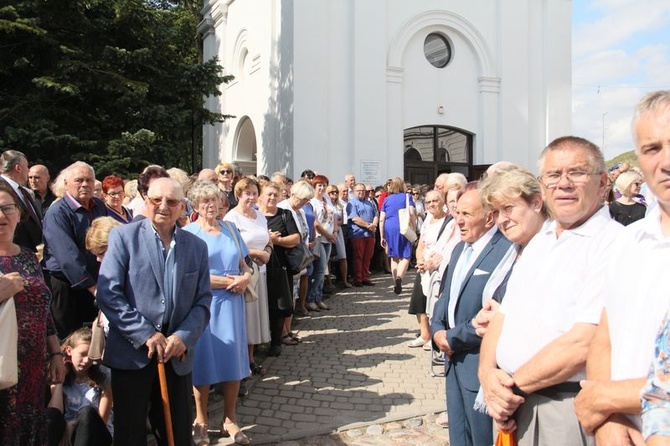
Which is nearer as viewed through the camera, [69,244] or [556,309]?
[556,309]

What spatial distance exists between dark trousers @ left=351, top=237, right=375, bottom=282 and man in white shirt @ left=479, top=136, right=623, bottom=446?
8.80 meters

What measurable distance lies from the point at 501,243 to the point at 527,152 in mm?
15669

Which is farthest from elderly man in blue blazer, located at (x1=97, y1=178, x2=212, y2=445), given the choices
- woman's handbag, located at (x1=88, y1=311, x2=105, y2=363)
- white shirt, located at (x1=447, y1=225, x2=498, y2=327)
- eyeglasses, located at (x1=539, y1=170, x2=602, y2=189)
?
eyeglasses, located at (x1=539, y1=170, x2=602, y2=189)

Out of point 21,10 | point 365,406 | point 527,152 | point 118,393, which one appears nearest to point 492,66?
point 527,152

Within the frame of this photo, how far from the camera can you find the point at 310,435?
4504mm

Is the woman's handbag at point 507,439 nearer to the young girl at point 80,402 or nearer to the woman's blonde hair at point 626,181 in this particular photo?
the young girl at point 80,402

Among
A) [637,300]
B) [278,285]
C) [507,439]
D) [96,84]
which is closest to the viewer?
[637,300]

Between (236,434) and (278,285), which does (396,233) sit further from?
(236,434)

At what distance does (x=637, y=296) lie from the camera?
1692 millimetres

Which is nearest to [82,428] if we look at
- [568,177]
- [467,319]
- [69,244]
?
[69,244]

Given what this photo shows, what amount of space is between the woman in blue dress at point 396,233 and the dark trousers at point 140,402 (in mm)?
6574

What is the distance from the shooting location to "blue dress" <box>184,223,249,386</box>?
4387 mm

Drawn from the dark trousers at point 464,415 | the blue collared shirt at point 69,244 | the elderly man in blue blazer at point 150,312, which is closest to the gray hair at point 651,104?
the dark trousers at point 464,415

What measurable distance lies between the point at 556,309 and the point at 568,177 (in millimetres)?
557
